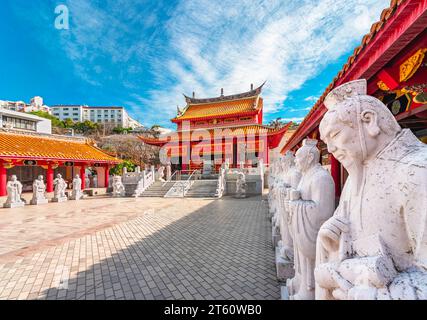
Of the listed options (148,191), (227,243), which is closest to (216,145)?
(148,191)

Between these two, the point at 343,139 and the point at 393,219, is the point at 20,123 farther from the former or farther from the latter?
the point at 393,219

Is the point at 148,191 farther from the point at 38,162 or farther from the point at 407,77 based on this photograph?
the point at 407,77

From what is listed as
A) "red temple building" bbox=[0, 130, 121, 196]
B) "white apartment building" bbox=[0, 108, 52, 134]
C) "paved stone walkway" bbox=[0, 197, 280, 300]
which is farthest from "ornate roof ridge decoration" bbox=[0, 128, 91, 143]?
"white apartment building" bbox=[0, 108, 52, 134]

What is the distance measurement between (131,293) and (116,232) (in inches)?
145

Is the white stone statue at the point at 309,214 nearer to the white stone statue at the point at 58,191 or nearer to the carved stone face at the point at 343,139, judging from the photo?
the carved stone face at the point at 343,139

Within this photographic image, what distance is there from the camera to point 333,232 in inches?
54.6

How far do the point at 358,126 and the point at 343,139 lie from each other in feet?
0.36

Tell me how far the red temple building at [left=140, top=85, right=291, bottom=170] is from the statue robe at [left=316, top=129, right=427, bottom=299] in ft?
51.6

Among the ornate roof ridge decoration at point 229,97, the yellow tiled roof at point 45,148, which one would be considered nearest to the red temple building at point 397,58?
the yellow tiled roof at point 45,148

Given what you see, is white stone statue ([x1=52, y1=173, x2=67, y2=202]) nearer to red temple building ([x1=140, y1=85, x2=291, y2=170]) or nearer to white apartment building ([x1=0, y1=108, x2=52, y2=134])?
red temple building ([x1=140, y1=85, x2=291, y2=170])

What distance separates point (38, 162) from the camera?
46.4ft

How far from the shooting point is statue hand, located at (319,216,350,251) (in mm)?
1375

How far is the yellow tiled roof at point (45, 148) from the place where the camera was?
12954 millimetres

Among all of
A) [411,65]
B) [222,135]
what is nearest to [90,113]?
[222,135]
